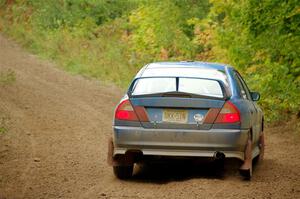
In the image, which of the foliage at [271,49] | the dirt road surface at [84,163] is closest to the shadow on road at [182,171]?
the dirt road surface at [84,163]

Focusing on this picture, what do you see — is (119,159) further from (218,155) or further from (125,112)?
(218,155)

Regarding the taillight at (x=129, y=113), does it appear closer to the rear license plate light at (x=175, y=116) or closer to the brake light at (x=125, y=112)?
the brake light at (x=125, y=112)

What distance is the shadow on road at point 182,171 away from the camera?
9.84m

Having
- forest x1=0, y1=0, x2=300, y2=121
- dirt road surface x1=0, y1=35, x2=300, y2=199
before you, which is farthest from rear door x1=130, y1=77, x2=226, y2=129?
forest x1=0, y1=0, x2=300, y2=121

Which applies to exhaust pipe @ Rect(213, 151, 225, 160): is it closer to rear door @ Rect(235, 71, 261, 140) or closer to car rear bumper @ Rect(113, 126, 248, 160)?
car rear bumper @ Rect(113, 126, 248, 160)

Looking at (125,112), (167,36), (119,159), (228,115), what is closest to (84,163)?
(119,159)

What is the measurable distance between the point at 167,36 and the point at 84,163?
1461 cm

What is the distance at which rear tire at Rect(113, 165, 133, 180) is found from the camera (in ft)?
32.4

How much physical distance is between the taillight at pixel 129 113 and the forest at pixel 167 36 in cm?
696

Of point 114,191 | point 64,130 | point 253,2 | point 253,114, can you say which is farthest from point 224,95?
point 253,2

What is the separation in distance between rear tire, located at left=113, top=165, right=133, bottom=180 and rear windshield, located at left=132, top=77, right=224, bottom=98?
3.27ft

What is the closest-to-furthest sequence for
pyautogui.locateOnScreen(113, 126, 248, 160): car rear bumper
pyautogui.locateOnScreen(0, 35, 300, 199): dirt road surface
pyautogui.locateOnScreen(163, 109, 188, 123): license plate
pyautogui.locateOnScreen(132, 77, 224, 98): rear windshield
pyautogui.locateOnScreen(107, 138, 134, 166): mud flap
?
1. pyautogui.locateOnScreen(0, 35, 300, 199): dirt road surface
2. pyautogui.locateOnScreen(113, 126, 248, 160): car rear bumper
3. pyautogui.locateOnScreen(163, 109, 188, 123): license plate
4. pyautogui.locateOnScreen(132, 77, 224, 98): rear windshield
5. pyautogui.locateOnScreen(107, 138, 134, 166): mud flap

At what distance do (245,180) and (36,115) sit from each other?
25.3ft

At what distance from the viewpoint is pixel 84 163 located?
11.4 m
